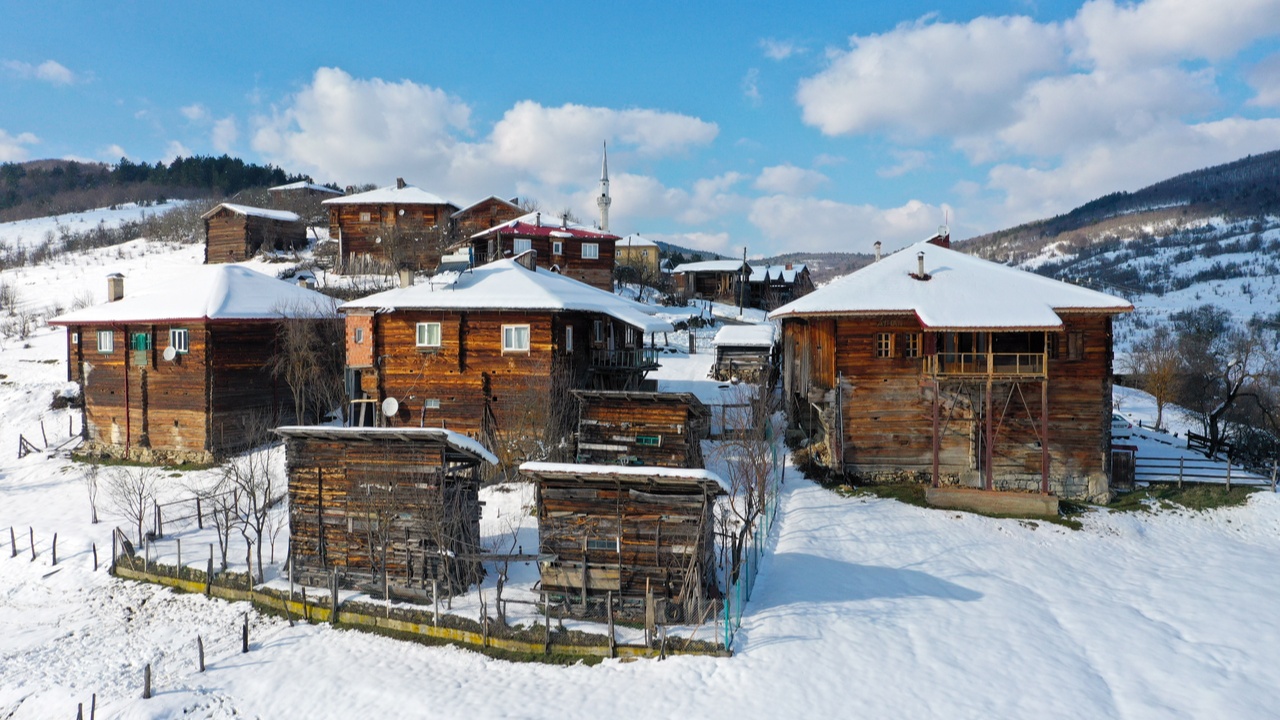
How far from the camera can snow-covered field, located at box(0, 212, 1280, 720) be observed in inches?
569

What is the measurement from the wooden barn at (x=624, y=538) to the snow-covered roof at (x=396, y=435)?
223 cm

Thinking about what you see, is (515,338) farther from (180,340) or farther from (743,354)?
(743,354)

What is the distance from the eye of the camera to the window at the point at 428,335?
30.1 m

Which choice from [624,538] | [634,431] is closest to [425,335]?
[634,431]

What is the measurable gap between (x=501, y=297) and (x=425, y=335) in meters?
3.66

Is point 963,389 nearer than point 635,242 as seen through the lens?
Yes

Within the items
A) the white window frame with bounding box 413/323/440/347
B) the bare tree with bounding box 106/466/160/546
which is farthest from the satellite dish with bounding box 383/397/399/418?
the bare tree with bounding box 106/466/160/546

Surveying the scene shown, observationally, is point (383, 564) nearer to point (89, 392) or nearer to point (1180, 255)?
point (89, 392)

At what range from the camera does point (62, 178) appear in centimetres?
13725

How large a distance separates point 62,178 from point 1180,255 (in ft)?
757

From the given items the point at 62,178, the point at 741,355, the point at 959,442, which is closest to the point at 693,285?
the point at 741,355

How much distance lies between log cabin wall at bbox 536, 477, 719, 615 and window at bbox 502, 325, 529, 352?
12903 mm

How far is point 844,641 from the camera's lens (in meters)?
16.2

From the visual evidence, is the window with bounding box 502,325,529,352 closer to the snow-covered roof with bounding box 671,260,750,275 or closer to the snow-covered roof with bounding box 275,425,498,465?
the snow-covered roof with bounding box 275,425,498,465
